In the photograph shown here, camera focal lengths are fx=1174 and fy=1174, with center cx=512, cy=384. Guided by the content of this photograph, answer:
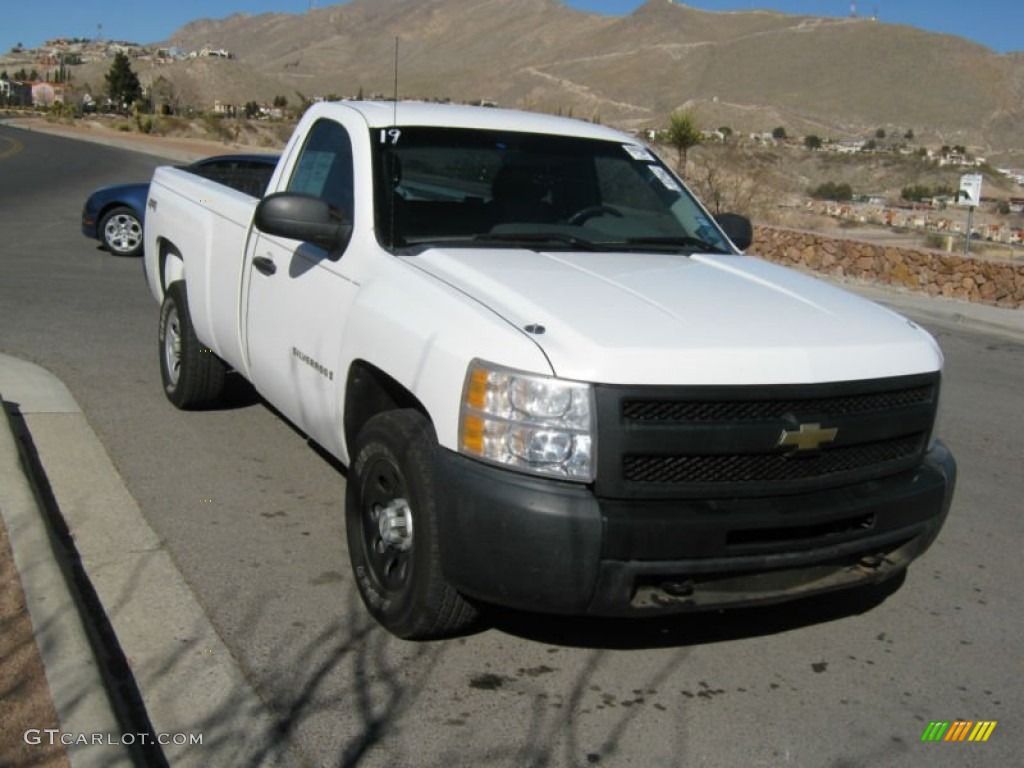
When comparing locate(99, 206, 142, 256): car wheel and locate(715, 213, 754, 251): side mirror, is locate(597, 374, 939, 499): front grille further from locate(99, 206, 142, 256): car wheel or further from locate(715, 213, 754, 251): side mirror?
locate(99, 206, 142, 256): car wheel

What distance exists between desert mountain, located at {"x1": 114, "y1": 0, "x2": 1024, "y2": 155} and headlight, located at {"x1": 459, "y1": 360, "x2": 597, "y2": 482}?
73985 millimetres

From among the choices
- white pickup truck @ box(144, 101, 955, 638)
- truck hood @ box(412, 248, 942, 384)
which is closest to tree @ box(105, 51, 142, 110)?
white pickup truck @ box(144, 101, 955, 638)

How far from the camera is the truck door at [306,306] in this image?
4.82 m

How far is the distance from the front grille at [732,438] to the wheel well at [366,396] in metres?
0.97

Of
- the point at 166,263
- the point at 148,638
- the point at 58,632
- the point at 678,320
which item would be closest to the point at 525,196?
the point at 678,320

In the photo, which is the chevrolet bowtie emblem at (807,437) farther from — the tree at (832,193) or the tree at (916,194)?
the tree at (916,194)

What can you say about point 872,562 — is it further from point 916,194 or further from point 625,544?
point 916,194

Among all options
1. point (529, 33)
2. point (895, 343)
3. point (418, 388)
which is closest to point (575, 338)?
point (418, 388)

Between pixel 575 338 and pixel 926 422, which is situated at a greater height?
pixel 575 338

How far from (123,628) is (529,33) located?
438 ft

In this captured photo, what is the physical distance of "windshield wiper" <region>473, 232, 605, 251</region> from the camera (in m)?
4.98

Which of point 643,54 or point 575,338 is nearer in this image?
point 575,338

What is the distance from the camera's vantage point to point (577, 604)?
3713mm

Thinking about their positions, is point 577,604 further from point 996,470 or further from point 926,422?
point 996,470
